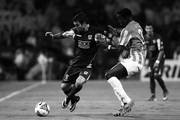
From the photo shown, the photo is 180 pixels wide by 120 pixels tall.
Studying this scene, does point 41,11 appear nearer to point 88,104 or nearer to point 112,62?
point 112,62

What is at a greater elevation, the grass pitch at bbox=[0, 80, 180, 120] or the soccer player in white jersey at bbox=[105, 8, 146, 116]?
the soccer player in white jersey at bbox=[105, 8, 146, 116]

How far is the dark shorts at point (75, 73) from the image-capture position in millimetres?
14703

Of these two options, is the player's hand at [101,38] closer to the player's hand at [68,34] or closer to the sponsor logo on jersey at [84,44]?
the sponsor logo on jersey at [84,44]

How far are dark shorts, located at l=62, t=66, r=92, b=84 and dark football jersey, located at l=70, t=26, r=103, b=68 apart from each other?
0.11 meters

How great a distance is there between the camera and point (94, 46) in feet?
48.1

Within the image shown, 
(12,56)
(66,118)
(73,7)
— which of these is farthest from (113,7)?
(66,118)

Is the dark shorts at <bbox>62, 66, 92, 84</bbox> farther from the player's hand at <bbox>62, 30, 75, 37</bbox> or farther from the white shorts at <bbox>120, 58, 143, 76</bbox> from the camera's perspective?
the white shorts at <bbox>120, 58, 143, 76</bbox>

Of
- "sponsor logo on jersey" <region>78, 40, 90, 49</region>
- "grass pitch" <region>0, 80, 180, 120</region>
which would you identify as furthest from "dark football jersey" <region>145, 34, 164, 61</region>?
"sponsor logo on jersey" <region>78, 40, 90, 49</region>

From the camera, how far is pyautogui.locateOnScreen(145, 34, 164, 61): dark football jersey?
19.0m

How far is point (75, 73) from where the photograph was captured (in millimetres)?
14938

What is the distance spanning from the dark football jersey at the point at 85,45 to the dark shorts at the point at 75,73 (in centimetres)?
11

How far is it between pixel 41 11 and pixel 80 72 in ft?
58.7

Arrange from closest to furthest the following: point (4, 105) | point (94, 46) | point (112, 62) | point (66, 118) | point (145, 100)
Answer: point (66, 118) < point (94, 46) < point (4, 105) < point (145, 100) < point (112, 62)

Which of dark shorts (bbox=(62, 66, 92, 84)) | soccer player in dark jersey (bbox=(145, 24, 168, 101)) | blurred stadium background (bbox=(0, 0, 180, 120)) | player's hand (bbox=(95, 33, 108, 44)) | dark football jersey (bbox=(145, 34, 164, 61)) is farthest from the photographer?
blurred stadium background (bbox=(0, 0, 180, 120))
